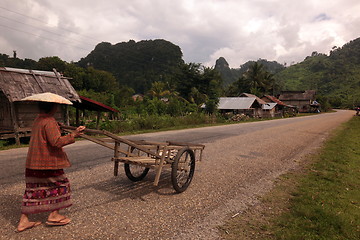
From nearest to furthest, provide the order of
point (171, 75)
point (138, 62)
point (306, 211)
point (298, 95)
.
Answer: point (306, 211)
point (298, 95)
point (171, 75)
point (138, 62)

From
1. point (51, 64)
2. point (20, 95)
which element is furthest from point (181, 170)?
point (51, 64)

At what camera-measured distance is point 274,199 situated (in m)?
4.66

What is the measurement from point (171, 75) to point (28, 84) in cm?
6748

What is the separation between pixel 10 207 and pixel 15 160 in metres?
4.42

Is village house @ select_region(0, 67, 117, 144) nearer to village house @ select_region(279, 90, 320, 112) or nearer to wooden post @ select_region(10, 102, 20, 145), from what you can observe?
wooden post @ select_region(10, 102, 20, 145)

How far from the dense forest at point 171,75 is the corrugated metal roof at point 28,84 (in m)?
20.3

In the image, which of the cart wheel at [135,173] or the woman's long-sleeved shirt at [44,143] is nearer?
the woman's long-sleeved shirt at [44,143]

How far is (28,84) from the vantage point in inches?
492

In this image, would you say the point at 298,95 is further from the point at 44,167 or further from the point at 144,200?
the point at 44,167

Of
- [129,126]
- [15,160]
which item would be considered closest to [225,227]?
[15,160]

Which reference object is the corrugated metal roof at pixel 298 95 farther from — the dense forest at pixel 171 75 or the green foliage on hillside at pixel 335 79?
the green foliage on hillside at pixel 335 79

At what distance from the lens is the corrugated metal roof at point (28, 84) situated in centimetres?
1129

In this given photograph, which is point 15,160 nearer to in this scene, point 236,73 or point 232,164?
point 232,164

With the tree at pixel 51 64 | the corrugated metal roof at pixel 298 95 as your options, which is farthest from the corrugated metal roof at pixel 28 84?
the corrugated metal roof at pixel 298 95
